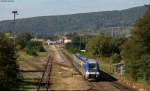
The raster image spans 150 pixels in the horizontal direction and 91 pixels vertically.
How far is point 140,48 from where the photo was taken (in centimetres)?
5378

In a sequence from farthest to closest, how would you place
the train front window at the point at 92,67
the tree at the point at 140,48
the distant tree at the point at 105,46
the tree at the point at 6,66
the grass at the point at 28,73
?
the distant tree at the point at 105,46 < the train front window at the point at 92,67 < the tree at the point at 140,48 < the grass at the point at 28,73 < the tree at the point at 6,66

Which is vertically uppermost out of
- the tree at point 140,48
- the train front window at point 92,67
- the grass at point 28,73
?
the tree at point 140,48

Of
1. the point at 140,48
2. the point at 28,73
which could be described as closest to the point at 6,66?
the point at 140,48

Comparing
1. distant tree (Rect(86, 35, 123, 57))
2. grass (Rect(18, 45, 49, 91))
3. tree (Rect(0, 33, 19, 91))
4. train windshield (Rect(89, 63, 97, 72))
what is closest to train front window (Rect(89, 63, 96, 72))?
train windshield (Rect(89, 63, 97, 72))

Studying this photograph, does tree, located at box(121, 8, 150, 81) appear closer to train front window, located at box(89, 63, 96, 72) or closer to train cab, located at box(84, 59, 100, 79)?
train cab, located at box(84, 59, 100, 79)

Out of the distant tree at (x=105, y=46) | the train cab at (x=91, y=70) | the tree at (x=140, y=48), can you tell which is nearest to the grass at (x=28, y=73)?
the train cab at (x=91, y=70)

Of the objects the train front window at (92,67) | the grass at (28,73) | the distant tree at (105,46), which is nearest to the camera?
the grass at (28,73)

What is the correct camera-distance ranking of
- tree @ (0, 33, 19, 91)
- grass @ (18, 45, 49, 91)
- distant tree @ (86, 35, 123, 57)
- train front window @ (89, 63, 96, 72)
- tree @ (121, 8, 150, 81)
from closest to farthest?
tree @ (0, 33, 19, 91)
grass @ (18, 45, 49, 91)
tree @ (121, 8, 150, 81)
train front window @ (89, 63, 96, 72)
distant tree @ (86, 35, 123, 57)

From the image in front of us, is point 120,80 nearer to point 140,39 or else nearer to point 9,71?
point 140,39

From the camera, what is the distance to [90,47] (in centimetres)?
11744

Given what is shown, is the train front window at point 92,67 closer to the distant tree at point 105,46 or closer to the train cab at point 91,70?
the train cab at point 91,70

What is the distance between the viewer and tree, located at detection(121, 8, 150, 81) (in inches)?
2060

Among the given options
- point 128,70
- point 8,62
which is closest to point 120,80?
point 128,70

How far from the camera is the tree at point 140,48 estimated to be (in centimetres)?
5231
